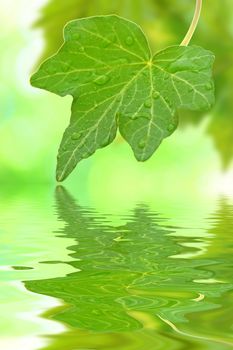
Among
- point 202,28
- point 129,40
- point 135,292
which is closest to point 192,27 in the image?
point 129,40

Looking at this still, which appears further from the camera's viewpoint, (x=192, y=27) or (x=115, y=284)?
(x=115, y=284)

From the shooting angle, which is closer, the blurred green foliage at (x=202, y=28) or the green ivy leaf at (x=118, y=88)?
the green ivy leaf at (x=118, y=88)

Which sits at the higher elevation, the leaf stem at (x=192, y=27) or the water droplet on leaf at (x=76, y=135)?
the leaf stem at (x=192, y=27)

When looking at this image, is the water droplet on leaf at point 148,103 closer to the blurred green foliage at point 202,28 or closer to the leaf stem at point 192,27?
the leaf stem at point 192,27

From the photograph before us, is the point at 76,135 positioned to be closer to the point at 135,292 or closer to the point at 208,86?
the point at 208,86

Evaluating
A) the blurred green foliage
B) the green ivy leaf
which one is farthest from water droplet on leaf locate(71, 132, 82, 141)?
the blurred green foliage

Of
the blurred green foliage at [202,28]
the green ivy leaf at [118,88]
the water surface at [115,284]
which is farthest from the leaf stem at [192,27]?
the blurred green foliage at [202,28]

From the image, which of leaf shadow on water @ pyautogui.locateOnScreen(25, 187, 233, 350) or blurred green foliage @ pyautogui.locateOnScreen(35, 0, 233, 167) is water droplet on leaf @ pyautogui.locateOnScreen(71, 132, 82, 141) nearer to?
leaf shadow on water @ pyautogui.locateOnScreen(25, 187, 233, 350)

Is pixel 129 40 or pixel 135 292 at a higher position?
pixel 129 40
